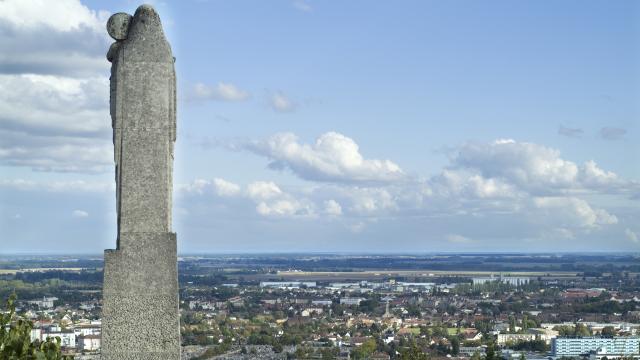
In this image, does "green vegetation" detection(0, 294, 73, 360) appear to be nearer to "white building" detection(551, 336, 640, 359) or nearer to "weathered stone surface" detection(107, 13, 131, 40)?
"weathered stone surface" detection(107, 13, 131, 40)

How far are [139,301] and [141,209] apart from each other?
2.42 feet

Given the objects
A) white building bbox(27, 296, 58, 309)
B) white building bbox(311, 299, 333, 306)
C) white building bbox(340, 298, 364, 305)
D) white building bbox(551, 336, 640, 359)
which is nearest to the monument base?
white building bbox(551, 336, 640, 359)

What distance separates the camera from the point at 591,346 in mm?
107250

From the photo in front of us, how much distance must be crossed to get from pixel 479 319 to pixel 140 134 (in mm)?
140124

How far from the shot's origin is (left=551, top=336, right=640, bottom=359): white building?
10144 centimetres

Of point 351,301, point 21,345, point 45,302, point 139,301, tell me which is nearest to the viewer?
point 139,301

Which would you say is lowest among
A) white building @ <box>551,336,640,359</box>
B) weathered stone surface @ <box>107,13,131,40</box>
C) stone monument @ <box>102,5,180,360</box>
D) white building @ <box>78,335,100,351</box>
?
white building @ <box>551,336,640,359</box>

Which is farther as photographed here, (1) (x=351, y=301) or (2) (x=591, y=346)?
(1) (x=351, y=301)

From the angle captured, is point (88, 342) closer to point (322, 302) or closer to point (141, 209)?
point (141, 209)

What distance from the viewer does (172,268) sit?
9.62m

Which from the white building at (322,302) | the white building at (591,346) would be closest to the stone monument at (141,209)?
the white building at (591,346)

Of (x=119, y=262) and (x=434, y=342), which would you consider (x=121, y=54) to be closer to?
(x=119, y=262)

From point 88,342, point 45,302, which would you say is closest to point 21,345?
point 88,342

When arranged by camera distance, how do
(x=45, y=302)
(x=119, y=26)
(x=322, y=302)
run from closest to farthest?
(x=119, y=26), (x=45, y=302), (x=322, y=302)
